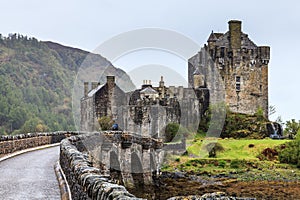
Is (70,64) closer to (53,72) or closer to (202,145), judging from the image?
(53,72)

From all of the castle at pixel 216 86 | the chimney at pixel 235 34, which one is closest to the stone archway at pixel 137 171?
the castle at pixel 216 86

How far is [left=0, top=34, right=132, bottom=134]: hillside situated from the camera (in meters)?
97.4

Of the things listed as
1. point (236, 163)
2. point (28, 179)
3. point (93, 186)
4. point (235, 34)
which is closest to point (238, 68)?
point (235, 34)

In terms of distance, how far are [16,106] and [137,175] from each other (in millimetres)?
67541

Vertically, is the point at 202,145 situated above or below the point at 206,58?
below

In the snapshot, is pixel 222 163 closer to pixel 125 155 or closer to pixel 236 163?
pixel 236 163

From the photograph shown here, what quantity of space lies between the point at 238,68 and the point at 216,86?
9.41ft

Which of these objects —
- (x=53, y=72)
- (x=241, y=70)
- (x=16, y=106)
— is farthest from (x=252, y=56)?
(x=53, y=72)

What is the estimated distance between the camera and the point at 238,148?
42.3m

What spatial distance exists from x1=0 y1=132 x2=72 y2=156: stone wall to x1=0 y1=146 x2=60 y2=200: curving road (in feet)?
5.08

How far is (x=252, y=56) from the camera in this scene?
53281 millimetres

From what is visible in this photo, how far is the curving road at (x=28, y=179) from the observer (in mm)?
12281

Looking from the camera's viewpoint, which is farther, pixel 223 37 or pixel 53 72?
pixel 53 72


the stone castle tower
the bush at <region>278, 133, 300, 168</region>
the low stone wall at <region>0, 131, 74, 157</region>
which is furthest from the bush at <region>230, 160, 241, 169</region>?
the stone castle tower
